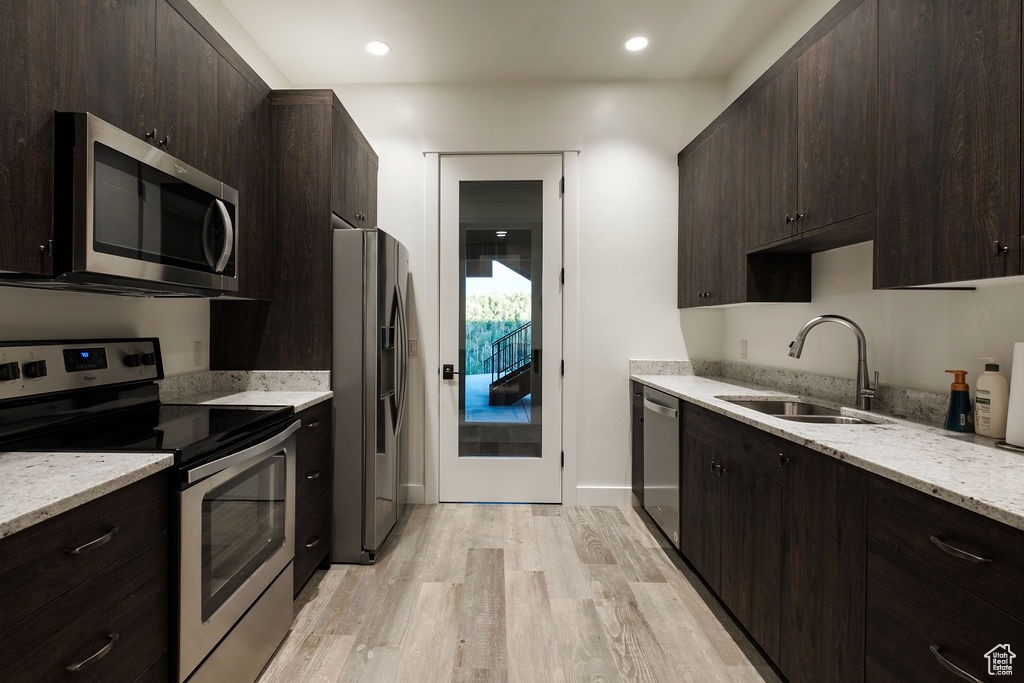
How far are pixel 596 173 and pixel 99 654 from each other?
3.28m

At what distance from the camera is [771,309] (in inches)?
110

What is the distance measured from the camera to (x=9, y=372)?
1.43m

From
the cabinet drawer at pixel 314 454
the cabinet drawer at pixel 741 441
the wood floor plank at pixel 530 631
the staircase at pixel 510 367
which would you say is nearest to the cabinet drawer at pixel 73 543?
the cabinet drawer at pixel 314 454

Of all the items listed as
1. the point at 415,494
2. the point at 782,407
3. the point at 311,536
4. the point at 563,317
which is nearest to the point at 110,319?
the point at 311,536

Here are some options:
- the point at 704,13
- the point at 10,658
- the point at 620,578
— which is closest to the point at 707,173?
the point at 704,13

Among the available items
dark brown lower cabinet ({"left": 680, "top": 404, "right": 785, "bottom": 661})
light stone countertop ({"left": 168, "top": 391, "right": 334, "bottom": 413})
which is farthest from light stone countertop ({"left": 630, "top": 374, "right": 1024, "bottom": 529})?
light stone countertop ({"left": 168, "top": 391, "right": 334, "bottom": 413})

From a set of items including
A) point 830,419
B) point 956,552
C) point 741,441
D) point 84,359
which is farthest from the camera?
point 830,419

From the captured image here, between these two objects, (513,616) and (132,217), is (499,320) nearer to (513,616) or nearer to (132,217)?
(513,616)

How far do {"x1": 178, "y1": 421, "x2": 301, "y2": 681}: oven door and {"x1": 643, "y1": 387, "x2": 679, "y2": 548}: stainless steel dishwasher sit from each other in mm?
1817

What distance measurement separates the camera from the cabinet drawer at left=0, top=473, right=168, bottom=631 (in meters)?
0.84

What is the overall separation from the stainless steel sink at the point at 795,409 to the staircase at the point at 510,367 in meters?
1.36

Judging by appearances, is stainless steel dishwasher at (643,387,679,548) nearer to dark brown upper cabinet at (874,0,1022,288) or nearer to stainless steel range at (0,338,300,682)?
dark brown upper cabinet at (874,0,1022,288)

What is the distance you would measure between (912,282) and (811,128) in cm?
81

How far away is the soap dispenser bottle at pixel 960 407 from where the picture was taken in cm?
151
